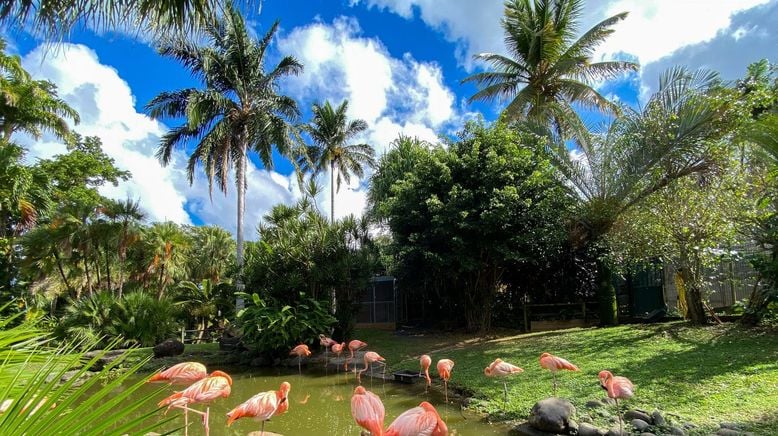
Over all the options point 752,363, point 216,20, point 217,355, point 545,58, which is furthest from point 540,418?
point 545,58

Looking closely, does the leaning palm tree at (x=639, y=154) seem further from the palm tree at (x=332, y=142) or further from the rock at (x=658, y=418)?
the palm tree at (x=332, y=142)

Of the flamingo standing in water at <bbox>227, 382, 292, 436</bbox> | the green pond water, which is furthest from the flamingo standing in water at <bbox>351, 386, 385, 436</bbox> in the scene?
the green pond water

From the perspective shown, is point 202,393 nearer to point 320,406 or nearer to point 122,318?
point 320,406

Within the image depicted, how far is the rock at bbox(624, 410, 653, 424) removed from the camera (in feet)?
18.2

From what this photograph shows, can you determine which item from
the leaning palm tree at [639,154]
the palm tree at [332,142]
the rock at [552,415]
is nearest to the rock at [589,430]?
the rock at [552,415]

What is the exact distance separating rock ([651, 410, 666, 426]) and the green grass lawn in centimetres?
27

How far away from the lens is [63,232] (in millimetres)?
15070

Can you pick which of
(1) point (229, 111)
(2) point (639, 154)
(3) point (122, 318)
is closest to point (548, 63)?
(2) point (639, 154)

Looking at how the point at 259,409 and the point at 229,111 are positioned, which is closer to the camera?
the point at 259,409

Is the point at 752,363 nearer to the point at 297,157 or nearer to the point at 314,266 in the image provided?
the point at 314,266

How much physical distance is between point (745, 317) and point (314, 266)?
10.6 meters

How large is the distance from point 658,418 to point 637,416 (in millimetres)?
255

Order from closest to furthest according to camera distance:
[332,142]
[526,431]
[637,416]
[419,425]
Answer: [419,425] → [637,416] → [526,431] → [332,142]

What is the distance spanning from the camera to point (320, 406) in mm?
8047
